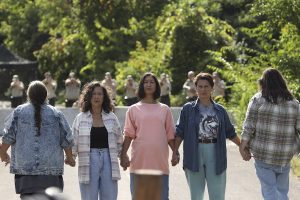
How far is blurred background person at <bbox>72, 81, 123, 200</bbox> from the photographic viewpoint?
26.7 ft

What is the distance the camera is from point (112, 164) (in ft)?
26.8

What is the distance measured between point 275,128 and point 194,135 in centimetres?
86

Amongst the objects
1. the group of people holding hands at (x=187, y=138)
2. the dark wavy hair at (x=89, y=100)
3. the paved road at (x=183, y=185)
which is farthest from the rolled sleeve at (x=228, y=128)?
the paved road at (x=183, y=185)

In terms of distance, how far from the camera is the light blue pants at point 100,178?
8148mm

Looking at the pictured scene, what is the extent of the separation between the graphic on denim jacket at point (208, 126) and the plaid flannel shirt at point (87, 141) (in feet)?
2.81

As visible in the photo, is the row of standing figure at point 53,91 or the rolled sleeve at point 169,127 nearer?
the rolled sleeve at point 169,127

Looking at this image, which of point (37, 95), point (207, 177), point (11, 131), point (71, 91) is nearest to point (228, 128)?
point (207, 177)

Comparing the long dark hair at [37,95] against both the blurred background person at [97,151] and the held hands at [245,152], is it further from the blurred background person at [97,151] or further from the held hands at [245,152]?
the held hands at [245,152]

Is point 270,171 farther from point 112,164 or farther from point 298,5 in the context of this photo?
point 298,5

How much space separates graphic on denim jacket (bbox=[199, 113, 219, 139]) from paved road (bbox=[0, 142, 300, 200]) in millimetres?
2885

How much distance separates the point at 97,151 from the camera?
8172 mm

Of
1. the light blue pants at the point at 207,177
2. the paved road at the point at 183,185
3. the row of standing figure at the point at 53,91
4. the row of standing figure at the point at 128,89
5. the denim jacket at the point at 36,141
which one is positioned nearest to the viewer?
the denim jacket at the point at 36,141

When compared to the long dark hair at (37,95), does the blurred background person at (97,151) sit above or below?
below

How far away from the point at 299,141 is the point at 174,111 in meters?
15.1
